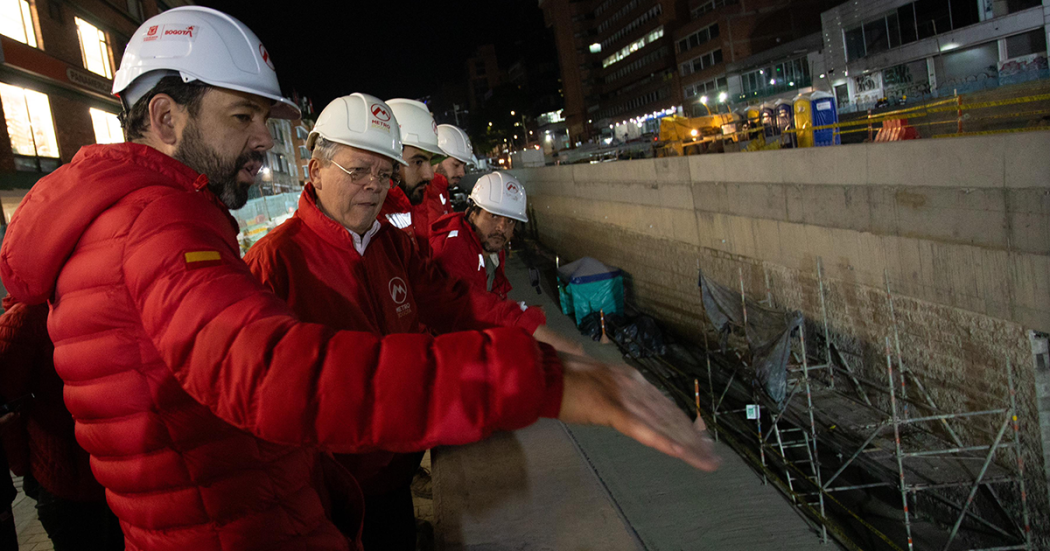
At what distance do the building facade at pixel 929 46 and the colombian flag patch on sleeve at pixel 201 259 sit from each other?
25949 millimetres

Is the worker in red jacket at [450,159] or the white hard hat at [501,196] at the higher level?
the worker in red jacket at [450,159]

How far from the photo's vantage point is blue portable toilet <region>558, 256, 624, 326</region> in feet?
53.4

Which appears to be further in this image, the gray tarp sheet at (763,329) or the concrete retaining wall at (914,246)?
the gray tarp sheet at (763,329)

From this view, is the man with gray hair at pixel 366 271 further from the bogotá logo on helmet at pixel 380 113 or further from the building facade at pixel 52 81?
the building facade at pixel 52 81

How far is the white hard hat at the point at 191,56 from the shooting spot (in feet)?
5.26

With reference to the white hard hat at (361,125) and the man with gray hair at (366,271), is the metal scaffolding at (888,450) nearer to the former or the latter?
the man with gray hair at (366,271)

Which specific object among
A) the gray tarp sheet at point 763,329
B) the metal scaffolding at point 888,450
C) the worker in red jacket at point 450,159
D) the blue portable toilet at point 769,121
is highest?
the blue portable toilet at point 769,121

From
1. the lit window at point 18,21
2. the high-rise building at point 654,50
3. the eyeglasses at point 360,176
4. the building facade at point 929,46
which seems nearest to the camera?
the eyeglasses at point 360,176

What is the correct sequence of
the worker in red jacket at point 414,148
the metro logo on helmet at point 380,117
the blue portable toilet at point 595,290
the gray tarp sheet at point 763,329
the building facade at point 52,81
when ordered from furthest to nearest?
the blue portable toilet at point 595,290
the building facade at point 52,81
the gray tarp sheet at point 763,329
the worker in red jacket at point 414,148
the metro logo on helmet at point 380,117

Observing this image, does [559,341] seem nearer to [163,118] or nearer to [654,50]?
[163,118]

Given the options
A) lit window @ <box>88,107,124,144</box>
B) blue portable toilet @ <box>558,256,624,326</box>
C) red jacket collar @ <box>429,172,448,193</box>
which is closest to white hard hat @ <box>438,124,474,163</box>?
red jacket collar @ <box>429,172,448,193</box>

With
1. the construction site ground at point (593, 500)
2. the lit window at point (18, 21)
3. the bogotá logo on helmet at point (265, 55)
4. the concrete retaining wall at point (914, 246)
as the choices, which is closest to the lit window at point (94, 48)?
the lit window at point (18, 21)

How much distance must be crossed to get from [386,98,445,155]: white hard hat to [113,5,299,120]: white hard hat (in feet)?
12.6

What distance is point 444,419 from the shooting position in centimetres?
98
